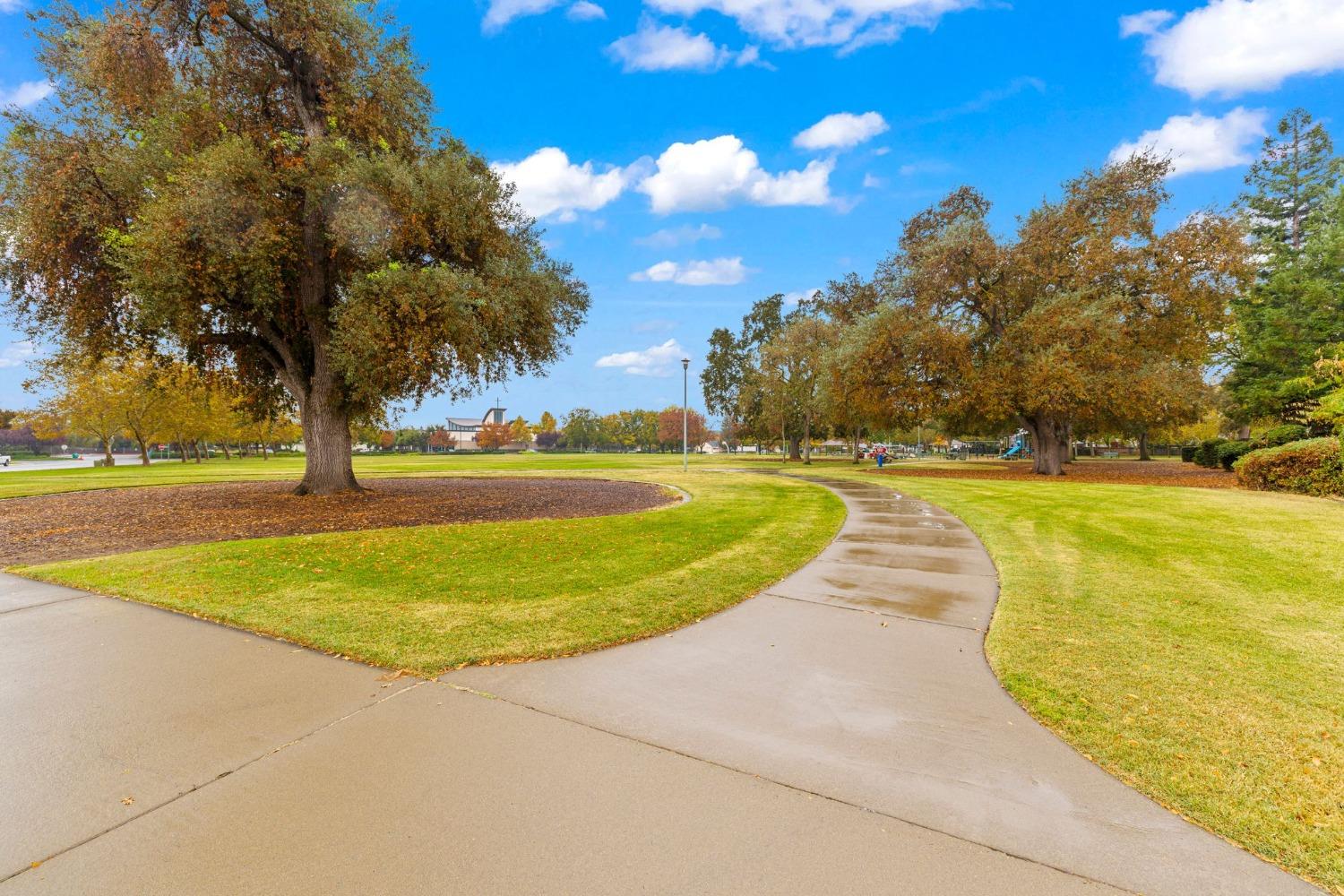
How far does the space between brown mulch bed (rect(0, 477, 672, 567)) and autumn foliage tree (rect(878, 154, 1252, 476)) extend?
16266 millimetres

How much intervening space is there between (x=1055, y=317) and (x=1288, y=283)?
42.4 ft

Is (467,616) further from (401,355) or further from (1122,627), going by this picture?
(401,355)

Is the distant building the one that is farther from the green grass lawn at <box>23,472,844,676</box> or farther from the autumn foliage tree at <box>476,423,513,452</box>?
the green grass lawn at <box>23,472,844,676</box>

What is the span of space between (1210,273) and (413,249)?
96.4 ft

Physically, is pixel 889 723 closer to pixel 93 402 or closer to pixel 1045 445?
pixel 1045 445

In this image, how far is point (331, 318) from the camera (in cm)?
1238

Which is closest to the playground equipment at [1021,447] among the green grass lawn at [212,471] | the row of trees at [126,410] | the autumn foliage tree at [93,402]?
the green grass lawn at [212,471]

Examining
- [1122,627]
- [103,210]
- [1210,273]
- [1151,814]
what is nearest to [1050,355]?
[1210,273]

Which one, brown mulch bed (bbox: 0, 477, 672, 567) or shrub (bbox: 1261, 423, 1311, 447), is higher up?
shrub (bbox: 1261, 423, 1311, 447)

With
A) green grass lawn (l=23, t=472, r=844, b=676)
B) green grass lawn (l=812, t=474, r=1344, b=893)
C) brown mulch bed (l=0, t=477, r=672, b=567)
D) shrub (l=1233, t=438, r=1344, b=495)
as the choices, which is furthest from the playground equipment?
green grass lawn (l=23, t=472, r=844, b=676)

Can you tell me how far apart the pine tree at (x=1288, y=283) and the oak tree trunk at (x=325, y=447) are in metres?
35.2

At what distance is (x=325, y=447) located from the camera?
Answer: 14.6 m

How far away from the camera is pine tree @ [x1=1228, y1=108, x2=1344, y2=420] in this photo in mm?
23703

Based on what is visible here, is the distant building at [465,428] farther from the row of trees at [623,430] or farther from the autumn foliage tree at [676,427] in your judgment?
the autumn foliage tree at [676,427]
